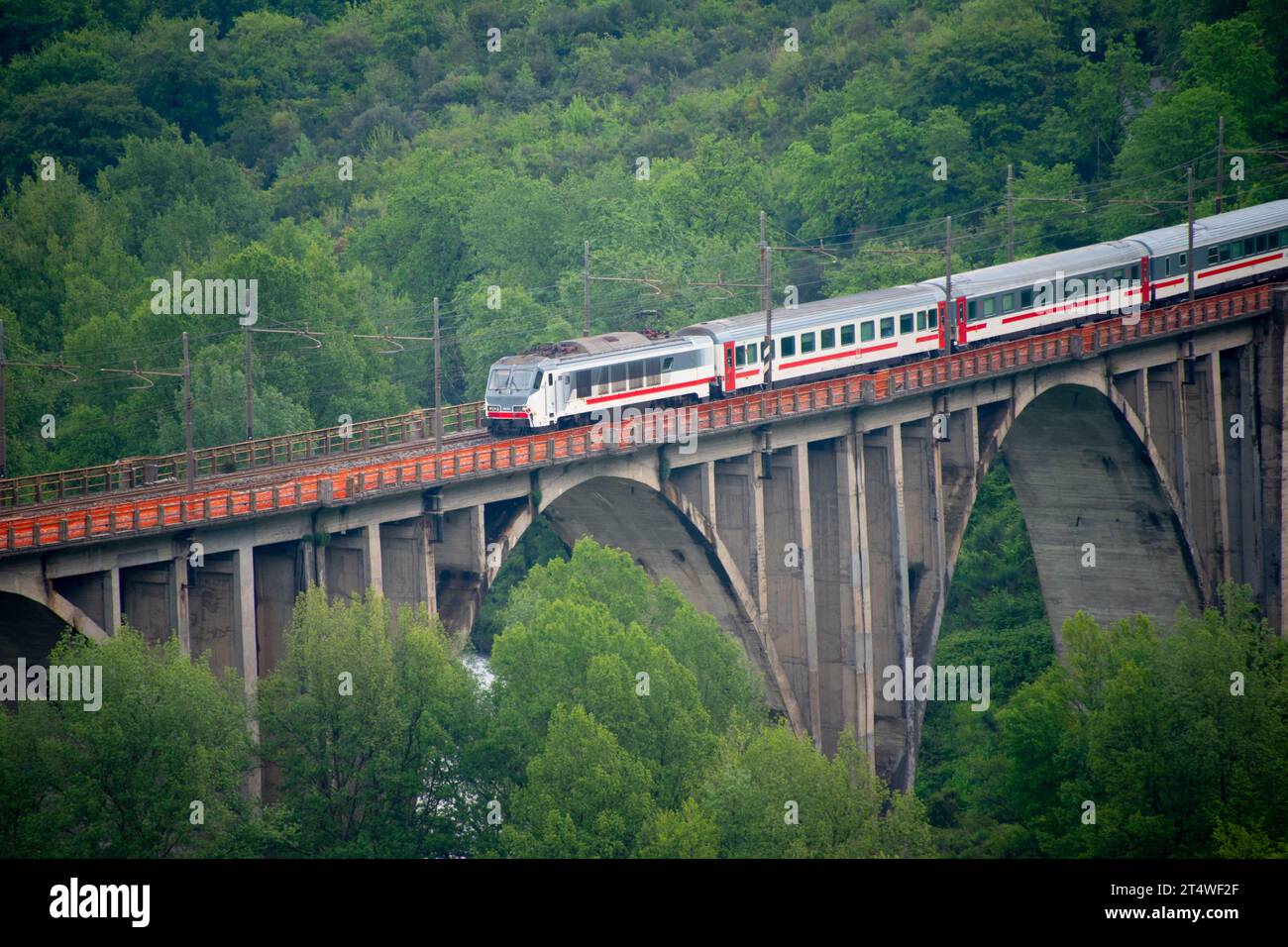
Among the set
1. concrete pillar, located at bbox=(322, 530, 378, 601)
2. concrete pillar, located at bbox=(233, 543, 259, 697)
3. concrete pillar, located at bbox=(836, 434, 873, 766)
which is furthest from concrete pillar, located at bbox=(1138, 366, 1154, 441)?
concrete pillar, located at bbox=(233, 543, 259, 697)

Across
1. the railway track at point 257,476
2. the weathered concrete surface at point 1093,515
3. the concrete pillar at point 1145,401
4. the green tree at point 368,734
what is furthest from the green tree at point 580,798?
the concrete pillar at point 1145,401

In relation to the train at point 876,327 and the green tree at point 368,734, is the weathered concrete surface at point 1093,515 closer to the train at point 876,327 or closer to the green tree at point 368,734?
the train at point 876,327

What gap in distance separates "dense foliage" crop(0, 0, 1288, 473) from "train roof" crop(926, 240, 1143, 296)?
1400 centimetres

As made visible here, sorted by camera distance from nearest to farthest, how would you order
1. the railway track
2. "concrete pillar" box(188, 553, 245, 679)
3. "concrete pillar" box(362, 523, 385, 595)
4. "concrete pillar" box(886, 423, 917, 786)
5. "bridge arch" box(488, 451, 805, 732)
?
"concrete pillar" box(188, 553, 245, 679) → the railway track → "concrete pillar" box(362, 523, 385, 595) → "bridge arch" box(488, 451, 805, 732) → "concrete pillar" box(886, 423, 917, 786)

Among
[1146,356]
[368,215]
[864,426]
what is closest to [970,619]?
[1146,356]

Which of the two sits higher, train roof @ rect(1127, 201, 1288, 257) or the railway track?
train roof @ rect(1127, 201, 1288, 257)

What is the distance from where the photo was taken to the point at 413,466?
49.9 m

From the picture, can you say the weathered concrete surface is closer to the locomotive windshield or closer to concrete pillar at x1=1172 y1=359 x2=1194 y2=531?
concrete pillar at x1=1172 y1=359 x2=1194 y2=531

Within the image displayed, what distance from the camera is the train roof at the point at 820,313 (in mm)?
60719

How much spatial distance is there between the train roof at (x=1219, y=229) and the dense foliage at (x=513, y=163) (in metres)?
11.1

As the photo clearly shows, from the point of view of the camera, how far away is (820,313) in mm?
62938

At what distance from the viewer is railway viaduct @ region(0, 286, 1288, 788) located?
4603 cm
